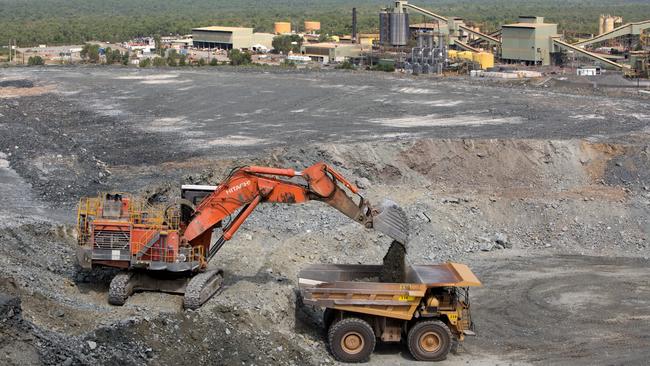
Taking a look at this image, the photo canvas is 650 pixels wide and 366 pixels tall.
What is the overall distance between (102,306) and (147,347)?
7.45ft

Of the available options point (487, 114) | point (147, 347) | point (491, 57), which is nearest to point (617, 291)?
point (147, 347)

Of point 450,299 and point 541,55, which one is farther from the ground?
point 541,55

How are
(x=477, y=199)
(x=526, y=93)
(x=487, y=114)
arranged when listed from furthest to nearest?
(x=526, y=93) → (x=487, y=114) → (x=477, y=199)

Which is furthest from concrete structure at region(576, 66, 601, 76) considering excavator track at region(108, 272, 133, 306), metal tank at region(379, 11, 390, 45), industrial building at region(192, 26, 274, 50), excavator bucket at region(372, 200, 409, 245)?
excavator track at region(108, 272, 133, 306)

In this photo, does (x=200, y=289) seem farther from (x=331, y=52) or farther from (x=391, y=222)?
(x=331, y=52)

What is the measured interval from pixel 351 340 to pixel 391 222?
2181 millimetres

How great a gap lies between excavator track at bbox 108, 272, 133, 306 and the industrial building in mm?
68424

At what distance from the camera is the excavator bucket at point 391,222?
17.3 metres

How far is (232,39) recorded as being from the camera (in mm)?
84438

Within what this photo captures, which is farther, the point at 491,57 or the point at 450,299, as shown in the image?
the point at 491,57

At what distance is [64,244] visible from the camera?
20.8 m

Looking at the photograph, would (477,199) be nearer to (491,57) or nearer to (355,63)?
(491,57)

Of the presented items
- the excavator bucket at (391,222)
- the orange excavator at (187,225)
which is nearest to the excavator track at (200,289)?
the orange excavator at (187,225)

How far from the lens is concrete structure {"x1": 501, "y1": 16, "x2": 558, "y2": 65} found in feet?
225
